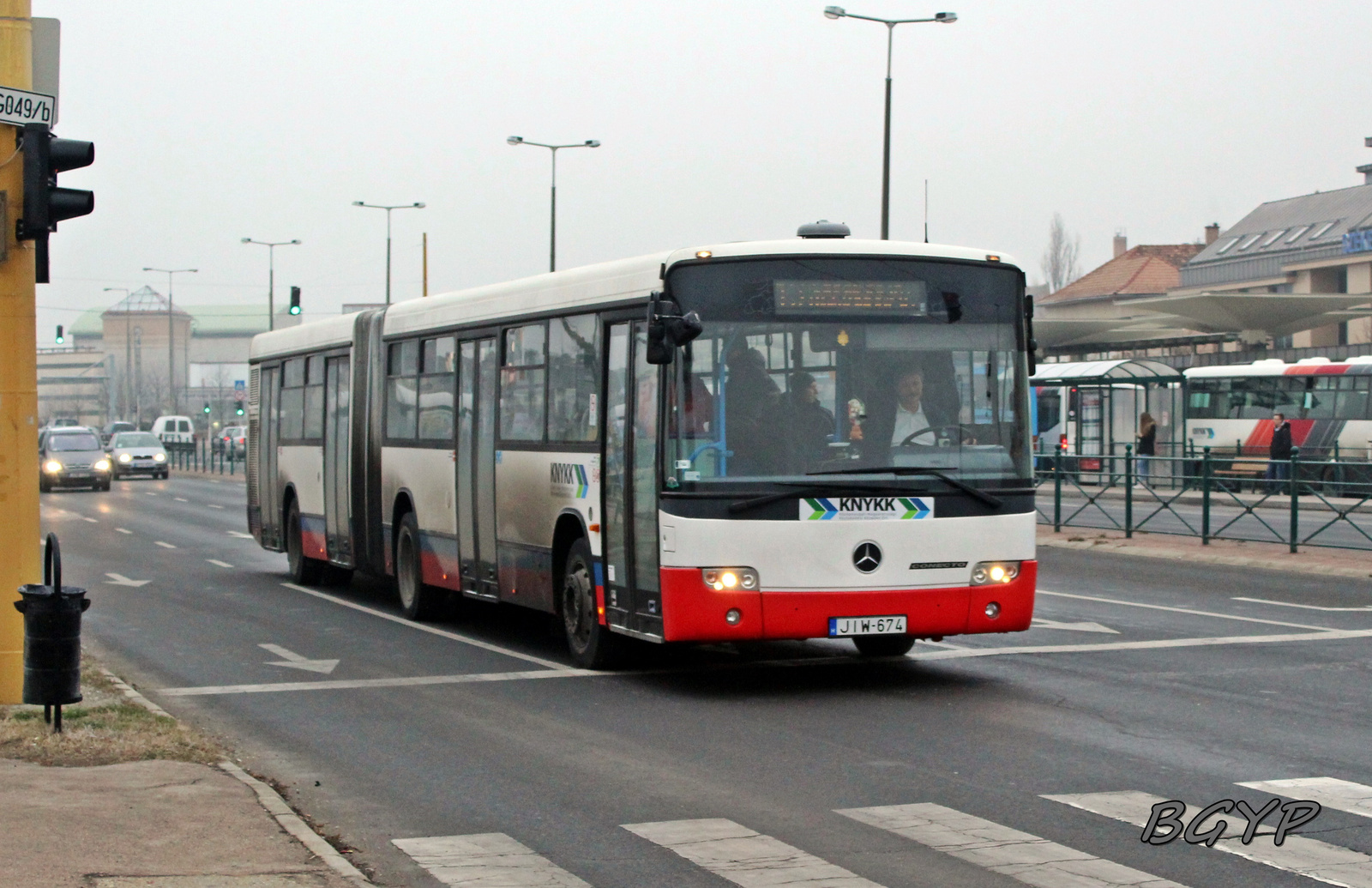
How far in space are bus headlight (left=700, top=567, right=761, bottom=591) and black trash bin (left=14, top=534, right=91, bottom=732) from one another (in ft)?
12.2

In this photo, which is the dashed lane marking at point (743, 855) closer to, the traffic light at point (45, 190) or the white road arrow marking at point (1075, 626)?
the traffic light at point (45, 190)

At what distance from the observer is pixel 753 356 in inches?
447

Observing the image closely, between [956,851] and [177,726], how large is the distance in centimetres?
482

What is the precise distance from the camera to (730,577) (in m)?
11.2

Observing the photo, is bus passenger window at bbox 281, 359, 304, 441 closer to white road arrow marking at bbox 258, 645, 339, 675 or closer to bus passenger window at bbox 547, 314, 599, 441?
white road arrow marking at bbox 258, 645, 339, 675

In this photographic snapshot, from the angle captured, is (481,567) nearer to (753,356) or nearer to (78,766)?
(753,356)

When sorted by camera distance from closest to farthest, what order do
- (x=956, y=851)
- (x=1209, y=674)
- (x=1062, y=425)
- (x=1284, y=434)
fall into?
(x=956, y=851)
(x=1209, y=674)
(x=1284, y=434)
(x=1062, y=425)

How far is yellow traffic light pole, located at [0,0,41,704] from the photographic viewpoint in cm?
1023

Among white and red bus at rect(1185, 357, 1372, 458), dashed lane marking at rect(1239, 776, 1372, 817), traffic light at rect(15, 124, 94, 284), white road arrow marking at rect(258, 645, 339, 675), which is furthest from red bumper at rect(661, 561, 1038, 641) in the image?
white and red bus at rect(1185, 357, 1372, 458)

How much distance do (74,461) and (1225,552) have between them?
1523 inches

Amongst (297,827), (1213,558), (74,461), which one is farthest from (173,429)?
(297,827)

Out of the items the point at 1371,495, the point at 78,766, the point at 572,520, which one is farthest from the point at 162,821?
the point at 1371,495

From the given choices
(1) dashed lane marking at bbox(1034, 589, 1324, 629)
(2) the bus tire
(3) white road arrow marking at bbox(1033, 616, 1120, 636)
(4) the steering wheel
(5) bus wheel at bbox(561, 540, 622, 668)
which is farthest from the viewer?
(2) the bus tire

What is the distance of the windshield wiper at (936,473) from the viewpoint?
37.3ft
